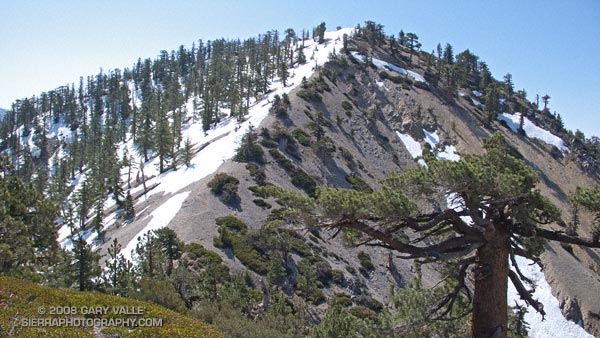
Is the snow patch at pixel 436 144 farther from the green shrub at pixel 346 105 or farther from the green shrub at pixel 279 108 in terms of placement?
the green shrub at pixel 279 108

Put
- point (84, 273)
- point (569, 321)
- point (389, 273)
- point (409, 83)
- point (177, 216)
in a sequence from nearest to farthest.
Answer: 1. point (84, 273)
2. point (177, 216)
3. point (389, 273)
4. point (569, 321)
5. point (409, 83)

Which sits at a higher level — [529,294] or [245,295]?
[245,295]

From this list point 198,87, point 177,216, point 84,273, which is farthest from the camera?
point 198,87

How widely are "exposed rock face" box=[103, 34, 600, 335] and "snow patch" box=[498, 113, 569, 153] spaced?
3431mm

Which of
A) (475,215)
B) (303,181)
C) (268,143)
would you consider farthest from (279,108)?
(475,215)

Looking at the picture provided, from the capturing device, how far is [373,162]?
Result: 68562mm

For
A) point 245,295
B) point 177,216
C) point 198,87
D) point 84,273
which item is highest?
point 198,87

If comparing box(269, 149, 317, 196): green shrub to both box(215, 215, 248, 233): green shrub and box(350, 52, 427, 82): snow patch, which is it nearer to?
box(215, 215, 248, 233): green shrub

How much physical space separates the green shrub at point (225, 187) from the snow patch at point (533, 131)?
253 ft

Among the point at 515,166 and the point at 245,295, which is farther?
the point at 245,295

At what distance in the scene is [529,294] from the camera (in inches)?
382

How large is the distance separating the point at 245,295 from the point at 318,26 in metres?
137

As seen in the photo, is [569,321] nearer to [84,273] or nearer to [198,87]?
[84,273]

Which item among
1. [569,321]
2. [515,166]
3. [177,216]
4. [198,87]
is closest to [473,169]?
[515,166]
